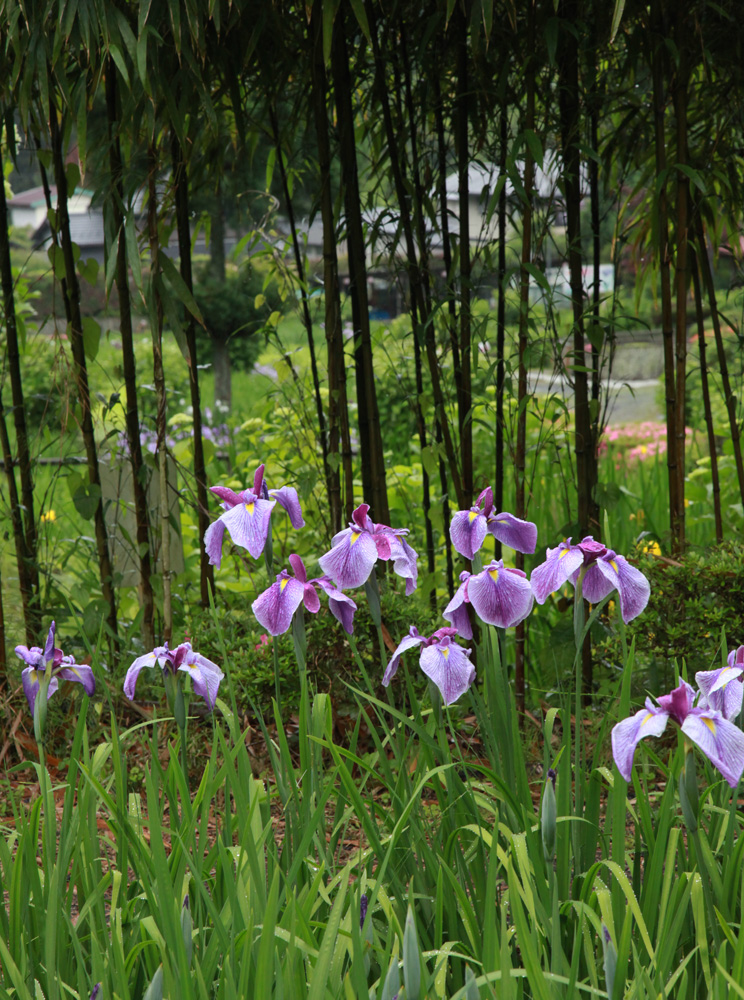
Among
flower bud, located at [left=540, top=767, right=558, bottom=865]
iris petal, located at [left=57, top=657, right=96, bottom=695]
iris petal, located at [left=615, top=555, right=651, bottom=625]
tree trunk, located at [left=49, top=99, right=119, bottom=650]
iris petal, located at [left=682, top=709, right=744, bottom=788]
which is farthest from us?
tree trunk, located at [left=49, top=99, right=119, bottom=650]

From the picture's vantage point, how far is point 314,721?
3.79 ft

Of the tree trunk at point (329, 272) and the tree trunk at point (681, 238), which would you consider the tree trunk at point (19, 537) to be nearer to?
the tree trunk at point (329, 272)

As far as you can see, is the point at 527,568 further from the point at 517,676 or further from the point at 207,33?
the point at 207,33

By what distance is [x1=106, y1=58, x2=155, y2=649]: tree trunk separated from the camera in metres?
1.88

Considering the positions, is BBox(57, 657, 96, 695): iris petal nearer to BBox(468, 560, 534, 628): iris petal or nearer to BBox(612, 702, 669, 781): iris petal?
BBox(468, 560, 534, 628): iris petal

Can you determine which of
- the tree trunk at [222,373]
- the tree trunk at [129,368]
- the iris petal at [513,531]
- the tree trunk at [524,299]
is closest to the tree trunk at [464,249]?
the tree trunk at [524,299]

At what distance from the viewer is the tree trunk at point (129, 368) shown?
188 cm

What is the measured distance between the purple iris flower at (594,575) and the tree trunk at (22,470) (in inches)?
56.1

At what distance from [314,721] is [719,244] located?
177 cm

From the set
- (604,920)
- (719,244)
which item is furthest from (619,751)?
(719,244)

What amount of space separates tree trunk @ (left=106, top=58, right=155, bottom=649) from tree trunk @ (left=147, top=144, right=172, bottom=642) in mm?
47

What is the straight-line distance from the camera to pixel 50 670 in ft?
3.84

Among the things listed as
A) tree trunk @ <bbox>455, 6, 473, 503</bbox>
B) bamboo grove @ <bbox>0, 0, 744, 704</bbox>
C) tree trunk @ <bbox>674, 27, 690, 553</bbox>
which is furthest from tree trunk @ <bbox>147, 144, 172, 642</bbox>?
tree trunk @ <bbox>674, 27, 690, 553</bbox>

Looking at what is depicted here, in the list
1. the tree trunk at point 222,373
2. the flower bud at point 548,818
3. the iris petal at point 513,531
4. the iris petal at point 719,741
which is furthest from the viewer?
the tree trunk at point 222,373
